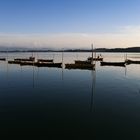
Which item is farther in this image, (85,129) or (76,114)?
(76,114)

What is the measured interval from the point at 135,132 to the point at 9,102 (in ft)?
42.4

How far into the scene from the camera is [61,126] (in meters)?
17.4

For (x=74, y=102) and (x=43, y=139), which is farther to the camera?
(x=74, y=102)

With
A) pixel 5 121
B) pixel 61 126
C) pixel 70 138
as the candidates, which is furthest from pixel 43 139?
pixel 5 121

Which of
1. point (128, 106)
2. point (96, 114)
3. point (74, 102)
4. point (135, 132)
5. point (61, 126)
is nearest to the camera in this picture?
point (135, 132)

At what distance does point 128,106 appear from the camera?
23.4 meters

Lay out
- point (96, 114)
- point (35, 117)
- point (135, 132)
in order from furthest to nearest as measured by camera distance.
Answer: point (96, 114), point (35, 117), point (135, 132)

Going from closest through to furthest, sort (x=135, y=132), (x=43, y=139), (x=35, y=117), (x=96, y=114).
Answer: (x=43, y=139) < (x=135, y=132) < (x=35, y=117) < (x=96, y=114)

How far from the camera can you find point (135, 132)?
53.5ft

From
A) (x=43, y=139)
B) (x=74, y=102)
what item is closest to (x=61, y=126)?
(x=43, y=139)

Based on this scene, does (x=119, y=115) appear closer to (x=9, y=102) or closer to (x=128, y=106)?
(x=128, y=106)

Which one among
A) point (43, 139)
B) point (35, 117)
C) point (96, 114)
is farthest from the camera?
point (96, 114)

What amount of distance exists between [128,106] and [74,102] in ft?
16.6

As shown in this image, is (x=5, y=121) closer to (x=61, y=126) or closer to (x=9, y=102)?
(x=61, y=126)
